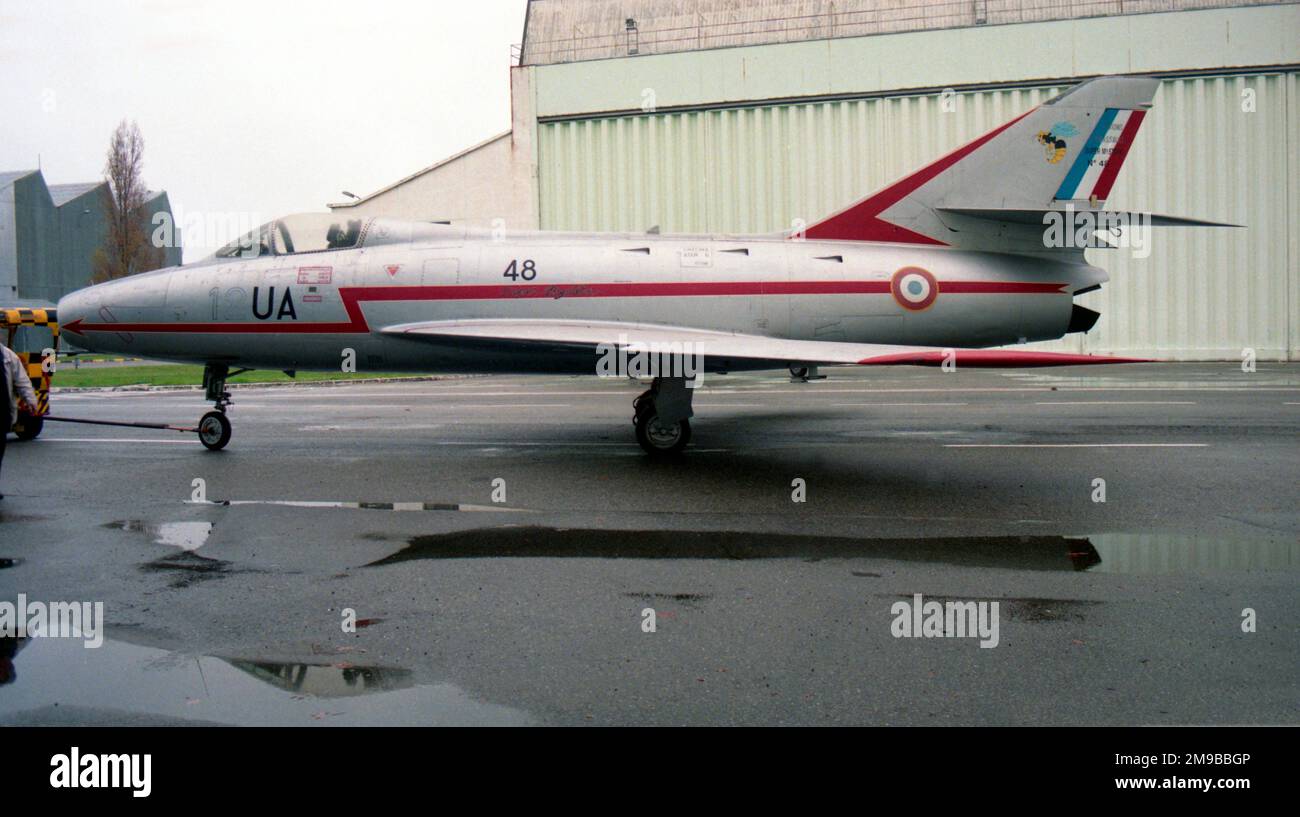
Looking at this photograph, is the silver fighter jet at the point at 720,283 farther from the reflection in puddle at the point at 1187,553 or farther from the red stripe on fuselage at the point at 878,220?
the reflection in puddle at the point at 1187,553

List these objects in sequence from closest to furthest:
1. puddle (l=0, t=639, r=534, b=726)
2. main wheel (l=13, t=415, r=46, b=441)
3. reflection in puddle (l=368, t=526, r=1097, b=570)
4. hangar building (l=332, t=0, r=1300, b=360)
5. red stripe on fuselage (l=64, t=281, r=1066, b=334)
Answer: puddle (l=0, t=639, r=534, b=726) < reflection in puddle (l=368, t=526, r=1097, b=570) < red stripe on fuselage (l=64, t=281, r=1066, b=334) < main wheel (l=13, t=415, r=46, b=441) < hangar building (l=332, t=0, r=1300, b=360)

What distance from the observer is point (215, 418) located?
11.3 m

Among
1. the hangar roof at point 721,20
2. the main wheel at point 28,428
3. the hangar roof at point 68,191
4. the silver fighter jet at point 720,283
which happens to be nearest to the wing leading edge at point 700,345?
the silver fighter jet at point 720,283

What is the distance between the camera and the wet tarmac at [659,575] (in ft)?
12.4

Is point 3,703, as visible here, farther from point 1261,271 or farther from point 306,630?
point 1261,271

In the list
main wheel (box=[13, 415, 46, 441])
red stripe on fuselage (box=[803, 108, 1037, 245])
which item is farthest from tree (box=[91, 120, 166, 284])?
red stripe on fuselage (box=[803, 108, 1037, 245])

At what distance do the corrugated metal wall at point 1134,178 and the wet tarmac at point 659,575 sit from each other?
1935 centimetres

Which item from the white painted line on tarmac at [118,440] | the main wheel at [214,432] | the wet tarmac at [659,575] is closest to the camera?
the wet tarmac at [659,575]

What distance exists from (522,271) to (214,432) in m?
4.26

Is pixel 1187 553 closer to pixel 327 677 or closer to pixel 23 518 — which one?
pixel 327 677

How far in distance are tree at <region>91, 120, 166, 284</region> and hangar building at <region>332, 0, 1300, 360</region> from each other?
87.0 feet

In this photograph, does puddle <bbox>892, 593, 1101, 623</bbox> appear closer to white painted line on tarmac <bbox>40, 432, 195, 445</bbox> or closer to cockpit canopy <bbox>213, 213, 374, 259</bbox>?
cockpit canopy <bbox>213, 213, 374, 259</bbox>

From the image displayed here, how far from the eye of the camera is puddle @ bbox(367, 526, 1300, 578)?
5.79 meters

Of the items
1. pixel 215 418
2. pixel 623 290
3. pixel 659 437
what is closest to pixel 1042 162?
pixel 623 290
